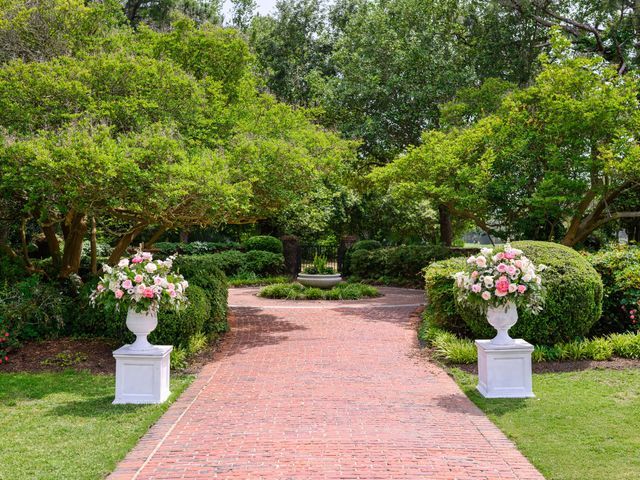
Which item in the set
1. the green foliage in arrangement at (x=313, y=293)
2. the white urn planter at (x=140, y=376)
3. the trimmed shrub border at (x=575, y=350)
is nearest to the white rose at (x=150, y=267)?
the white urn planter at (x=140, y=376)

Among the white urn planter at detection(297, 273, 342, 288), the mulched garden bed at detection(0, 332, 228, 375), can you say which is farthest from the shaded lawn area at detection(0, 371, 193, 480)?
the white urn planter at detection(297, 273, 342, 288)

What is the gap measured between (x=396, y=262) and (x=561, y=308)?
12.9 metres

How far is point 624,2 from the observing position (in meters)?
17.9

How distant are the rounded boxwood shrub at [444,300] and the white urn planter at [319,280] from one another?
8364 millimetres

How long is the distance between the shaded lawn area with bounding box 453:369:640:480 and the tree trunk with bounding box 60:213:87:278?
803cm

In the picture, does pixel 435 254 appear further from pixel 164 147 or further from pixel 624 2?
pixel 164 147

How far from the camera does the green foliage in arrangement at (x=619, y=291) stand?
9.70 m

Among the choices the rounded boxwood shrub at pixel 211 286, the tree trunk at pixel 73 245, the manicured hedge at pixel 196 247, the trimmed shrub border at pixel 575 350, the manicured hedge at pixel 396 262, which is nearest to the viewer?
the trimmed shrub border at pixel 575 350

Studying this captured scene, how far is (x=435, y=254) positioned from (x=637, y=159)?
29.1 ft

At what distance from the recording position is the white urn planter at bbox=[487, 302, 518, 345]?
23.3 ft

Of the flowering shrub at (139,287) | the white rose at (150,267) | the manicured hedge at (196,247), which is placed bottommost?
the flowering shrub at (139,287)

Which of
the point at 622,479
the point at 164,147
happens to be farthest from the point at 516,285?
the point at 164,147

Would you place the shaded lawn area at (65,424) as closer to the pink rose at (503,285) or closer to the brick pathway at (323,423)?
the brick pathway at (323,423)

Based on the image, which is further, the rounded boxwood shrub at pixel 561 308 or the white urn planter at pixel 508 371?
the rounded boxwood shrub at pixel 561 308
